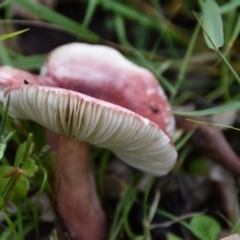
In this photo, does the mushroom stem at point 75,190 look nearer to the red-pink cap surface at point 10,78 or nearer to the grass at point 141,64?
the grass at point 141,64

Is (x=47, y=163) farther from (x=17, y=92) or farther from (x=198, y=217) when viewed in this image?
(x=198, y=217)

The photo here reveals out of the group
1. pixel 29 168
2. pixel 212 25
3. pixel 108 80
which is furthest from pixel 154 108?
pixel 29 168

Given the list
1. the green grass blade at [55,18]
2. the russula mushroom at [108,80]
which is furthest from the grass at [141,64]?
the russula mushroom at [108,80]

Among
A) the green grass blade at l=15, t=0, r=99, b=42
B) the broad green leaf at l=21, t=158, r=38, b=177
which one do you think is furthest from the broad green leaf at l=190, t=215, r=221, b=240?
the green grass blade at l=15, t=0, r=99, b=42

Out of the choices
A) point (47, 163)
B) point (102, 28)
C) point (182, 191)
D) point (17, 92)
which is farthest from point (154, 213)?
point (102, 28)

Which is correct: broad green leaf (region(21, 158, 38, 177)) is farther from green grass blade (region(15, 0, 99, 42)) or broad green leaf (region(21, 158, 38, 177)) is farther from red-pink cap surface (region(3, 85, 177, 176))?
green grass blade (region(15, 0, 99, 42))

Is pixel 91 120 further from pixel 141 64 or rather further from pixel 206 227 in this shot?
pixel 141 64

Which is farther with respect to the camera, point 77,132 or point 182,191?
point 182,191
